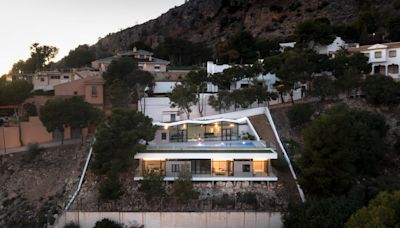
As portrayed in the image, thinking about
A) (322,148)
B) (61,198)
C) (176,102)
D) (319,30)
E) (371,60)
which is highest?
(319,30)

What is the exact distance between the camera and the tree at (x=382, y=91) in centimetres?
2952

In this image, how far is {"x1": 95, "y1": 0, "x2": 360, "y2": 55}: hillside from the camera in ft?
235

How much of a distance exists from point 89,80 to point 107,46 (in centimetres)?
6148

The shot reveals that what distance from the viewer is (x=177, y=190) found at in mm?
22344

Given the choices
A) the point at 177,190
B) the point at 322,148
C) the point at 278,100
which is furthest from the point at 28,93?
the point at 322,148

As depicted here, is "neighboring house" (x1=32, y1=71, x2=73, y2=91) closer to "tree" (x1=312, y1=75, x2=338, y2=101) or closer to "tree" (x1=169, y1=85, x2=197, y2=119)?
"tree" (x1=169, y1=85, x2=197, y2=119)

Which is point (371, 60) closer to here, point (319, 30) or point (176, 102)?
point (319, 30)

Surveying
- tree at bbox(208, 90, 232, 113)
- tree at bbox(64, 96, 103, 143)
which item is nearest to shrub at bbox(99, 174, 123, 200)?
tree at bbox(64, 96, 103, 143)

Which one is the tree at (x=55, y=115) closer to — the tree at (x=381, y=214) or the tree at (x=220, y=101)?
the tree at (x=220, y=101)

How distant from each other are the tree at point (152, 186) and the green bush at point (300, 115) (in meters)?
11.2

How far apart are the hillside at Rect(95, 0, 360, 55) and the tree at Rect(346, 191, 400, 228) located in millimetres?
55118

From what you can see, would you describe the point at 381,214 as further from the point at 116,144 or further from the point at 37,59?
the point at 37,59

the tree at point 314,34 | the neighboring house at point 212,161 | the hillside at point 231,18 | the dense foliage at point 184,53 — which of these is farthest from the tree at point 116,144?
the hillside at point 231,18

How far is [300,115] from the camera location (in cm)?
2900
